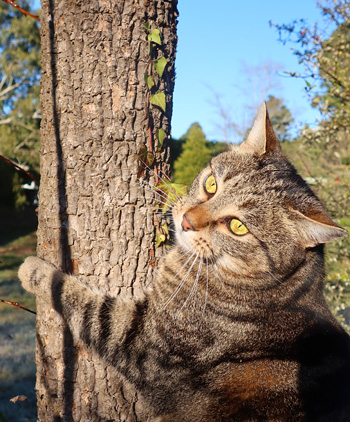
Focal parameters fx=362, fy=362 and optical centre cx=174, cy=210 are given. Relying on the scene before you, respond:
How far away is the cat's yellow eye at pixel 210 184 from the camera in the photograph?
2.39 metres

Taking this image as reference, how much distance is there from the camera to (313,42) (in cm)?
480

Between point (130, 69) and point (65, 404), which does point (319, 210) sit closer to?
point (130, 69)

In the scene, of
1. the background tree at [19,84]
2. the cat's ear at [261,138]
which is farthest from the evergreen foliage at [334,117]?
the background tree at [19,84]

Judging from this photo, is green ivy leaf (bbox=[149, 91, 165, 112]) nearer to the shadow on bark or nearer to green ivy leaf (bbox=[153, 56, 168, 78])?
green ivy leaf (bbox=[153, 56, 168, 78])

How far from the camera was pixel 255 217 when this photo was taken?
2.15m

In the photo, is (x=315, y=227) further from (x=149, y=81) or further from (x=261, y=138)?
(x=149, y=81)

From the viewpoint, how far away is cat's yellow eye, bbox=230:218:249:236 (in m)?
2.17

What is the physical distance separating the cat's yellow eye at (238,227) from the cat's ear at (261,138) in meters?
0.51

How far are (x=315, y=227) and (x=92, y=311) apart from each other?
1.34 meters

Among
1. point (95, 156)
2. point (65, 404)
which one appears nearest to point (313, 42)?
point (95, 156)

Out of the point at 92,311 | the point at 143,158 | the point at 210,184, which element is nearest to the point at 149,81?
the point at 143,158

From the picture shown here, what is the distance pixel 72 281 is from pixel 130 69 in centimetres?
127

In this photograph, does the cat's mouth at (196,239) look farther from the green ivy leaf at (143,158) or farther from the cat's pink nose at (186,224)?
the green ivy leaf at (143,158)

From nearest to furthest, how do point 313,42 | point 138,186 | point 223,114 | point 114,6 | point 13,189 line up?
point 114,6 < point 138,186 < point 313,42 < point 13,189 < point 223,114
